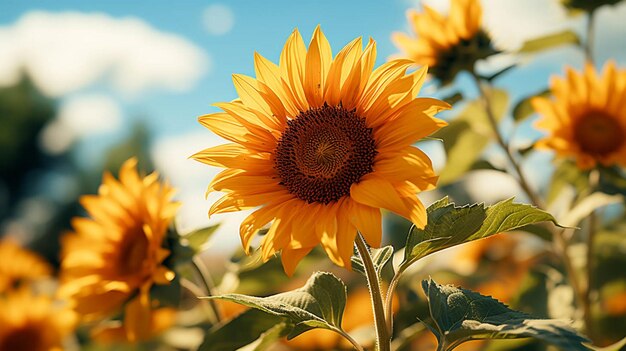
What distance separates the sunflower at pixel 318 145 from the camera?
104cm

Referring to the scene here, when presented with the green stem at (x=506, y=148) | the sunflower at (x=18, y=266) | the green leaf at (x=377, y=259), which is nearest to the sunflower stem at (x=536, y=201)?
the green stem at (x=506, y=148)

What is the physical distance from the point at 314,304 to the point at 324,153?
309 millimetres

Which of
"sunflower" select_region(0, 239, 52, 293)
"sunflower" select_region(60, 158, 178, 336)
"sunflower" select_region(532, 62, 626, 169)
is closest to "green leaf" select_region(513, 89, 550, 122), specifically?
"sunflower" select_region(532, 62, 626, 169)

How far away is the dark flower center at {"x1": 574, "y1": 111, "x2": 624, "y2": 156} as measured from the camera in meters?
1.93

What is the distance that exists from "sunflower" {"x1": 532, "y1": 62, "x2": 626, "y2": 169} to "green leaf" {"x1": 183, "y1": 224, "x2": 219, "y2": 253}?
1036 millimetres

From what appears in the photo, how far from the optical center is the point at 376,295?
1.04 m

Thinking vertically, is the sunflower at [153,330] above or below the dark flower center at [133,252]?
below

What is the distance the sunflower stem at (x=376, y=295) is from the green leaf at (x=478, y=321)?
8 cm

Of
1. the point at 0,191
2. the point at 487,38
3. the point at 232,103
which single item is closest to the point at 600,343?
the point at 487,38

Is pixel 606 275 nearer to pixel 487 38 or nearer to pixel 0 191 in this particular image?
pixel 487 38

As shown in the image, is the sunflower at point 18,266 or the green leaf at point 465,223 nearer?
the green leaf at point 465,223

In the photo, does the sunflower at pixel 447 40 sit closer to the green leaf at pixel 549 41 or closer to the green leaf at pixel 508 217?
the green leaf at pixel 549 41

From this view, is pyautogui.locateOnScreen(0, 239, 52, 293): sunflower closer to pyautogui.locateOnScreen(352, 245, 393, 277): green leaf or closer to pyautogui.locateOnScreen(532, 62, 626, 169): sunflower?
pyautogui.locateOnScreen(532, 62, 626, 169): sunflower

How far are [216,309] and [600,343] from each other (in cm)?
123
